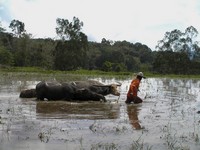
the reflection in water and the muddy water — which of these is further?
the reflection in water

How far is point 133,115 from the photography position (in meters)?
10.2

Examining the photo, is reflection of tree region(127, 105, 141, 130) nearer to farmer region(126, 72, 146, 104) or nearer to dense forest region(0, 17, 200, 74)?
farmer region(126, 72, 146, 104)

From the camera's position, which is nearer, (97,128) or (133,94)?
(97,128)

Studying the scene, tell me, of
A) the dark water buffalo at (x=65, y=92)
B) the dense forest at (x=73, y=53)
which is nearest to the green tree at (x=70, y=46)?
the dense forest at (x=73, y=53)

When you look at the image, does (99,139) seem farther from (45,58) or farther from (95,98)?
(45,58)

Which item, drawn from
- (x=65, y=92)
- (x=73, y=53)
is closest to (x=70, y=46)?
Result: (x=73, y=53)

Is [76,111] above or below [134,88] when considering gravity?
below

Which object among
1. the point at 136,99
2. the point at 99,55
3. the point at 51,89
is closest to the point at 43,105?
the point at 51,89

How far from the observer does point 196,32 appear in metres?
67.1

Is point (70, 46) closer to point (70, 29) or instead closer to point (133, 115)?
point (70, 29)

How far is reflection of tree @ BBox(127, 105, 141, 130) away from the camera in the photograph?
8.51 meters

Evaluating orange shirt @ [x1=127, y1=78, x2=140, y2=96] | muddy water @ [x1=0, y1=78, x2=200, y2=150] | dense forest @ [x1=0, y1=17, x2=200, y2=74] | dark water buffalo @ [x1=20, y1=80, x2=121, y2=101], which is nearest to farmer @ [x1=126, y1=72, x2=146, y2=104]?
orange shirt @ [x1=127, y1=78, x2=140, y2=96]

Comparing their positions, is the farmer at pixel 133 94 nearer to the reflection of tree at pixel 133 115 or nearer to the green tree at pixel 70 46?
the reflection of tree at pixel 133 115

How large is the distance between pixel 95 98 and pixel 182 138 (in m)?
6.96
